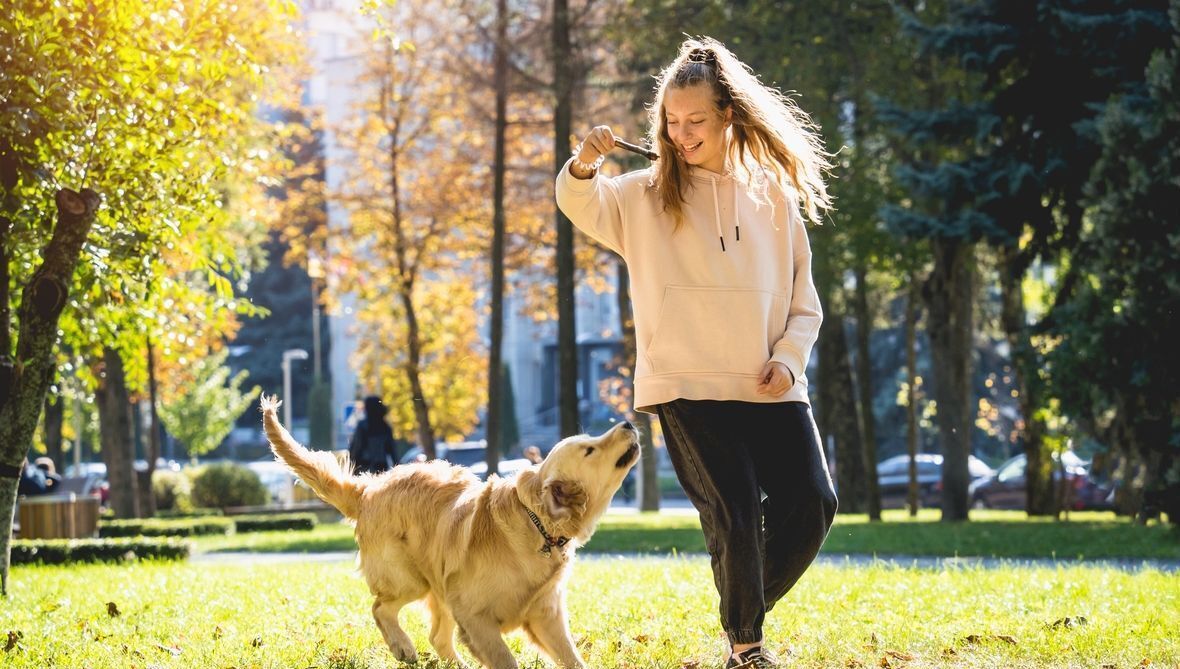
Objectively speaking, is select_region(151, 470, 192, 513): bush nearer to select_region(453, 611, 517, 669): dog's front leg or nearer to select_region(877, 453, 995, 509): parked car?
select_region(877, 453, 995, 509): parked car

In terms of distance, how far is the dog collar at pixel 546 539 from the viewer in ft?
17.7

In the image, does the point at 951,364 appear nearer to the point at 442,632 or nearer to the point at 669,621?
the point at 669,621

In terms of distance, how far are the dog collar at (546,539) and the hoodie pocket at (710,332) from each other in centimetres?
79

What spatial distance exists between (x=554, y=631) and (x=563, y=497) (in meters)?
0.59

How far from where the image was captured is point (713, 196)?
5207 millimetres

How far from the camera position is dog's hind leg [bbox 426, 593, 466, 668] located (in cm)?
611

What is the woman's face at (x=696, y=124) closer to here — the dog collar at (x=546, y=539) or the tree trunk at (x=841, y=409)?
the dog collar at (x=546, y=539)

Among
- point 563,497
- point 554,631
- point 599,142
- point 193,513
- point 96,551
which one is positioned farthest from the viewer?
point 193,513

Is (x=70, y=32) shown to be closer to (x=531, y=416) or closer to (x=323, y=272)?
(x=323, y=272)

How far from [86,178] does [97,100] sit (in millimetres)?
554

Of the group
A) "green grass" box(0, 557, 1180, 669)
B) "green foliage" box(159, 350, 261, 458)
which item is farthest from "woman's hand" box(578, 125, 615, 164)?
"green foliage" box(159, 350, 261, 458)

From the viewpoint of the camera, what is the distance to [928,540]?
16.0 m

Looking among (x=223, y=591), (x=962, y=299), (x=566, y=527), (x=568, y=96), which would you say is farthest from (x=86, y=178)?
(x=962, y=299)

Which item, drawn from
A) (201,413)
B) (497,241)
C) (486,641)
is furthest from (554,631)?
(201,413)
